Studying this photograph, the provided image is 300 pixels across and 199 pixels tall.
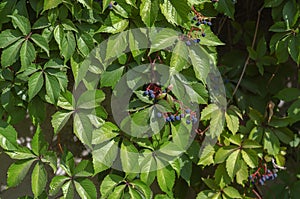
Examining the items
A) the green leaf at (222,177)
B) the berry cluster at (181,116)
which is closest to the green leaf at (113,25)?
the berry cluster at (181,116)

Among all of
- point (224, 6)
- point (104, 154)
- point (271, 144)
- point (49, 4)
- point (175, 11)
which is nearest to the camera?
point (49, 4)

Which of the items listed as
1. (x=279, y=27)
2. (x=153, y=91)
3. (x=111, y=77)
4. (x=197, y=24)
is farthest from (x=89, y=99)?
(x=279, y=27)

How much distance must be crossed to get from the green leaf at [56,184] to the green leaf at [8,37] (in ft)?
1.60

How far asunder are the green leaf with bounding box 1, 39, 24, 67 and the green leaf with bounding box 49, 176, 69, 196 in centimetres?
43

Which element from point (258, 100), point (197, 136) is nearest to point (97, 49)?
point (197, 136)

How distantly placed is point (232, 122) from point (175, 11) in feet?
1.91

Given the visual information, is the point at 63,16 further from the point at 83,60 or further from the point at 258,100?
the point at 258,100

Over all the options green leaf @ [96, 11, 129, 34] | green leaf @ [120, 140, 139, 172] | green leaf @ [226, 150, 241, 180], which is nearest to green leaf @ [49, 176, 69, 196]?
green leaf @ [120, 140, 139, 172]

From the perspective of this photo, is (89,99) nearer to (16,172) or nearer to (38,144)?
(38,144)

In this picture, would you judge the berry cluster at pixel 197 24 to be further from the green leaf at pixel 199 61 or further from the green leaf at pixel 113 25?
the green leaf at pixel 113 25

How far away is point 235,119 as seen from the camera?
203 cm

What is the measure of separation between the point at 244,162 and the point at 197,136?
221mm

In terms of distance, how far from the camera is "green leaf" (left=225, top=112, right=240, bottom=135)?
6.57ft

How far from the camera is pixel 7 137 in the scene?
1.66 m
